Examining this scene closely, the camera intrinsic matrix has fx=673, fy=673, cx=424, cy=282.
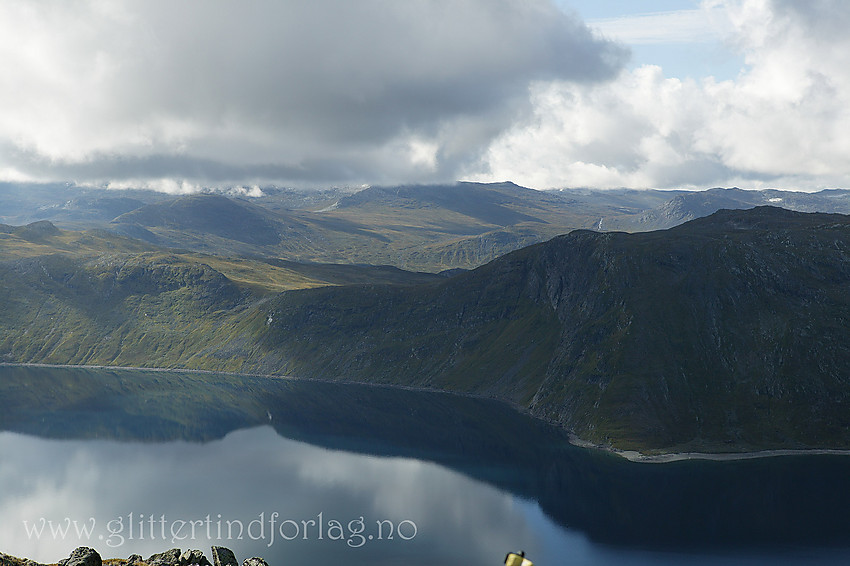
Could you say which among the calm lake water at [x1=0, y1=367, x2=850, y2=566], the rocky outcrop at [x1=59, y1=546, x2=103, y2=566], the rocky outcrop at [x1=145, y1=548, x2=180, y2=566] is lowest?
the calm lake water at [x1=0, y1=367, x2=850, y2=566]

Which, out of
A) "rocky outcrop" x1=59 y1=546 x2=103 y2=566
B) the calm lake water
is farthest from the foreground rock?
the calm lake water

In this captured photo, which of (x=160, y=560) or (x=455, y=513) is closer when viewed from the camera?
(x=160, y=560)

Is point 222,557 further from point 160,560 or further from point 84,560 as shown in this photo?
point 84,560

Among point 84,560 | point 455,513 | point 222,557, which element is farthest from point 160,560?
point 455,513

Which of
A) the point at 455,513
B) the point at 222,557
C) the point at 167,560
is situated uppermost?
the point at 222,557

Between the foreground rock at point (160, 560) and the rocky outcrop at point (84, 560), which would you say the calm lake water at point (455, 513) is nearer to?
the foreground rock at point (160, 560)

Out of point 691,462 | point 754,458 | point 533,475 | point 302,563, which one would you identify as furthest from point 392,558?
point 754,458

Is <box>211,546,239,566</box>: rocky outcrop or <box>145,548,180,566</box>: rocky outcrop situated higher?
<box>211,546,239,566</box>: rocky outcrop

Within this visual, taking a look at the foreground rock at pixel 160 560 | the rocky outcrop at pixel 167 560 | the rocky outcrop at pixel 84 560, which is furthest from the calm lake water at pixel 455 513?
the rocky outcrop at pixel 84 560

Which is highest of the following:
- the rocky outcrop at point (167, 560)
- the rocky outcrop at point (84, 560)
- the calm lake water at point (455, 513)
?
the rocky outcrop at point (84, 560)

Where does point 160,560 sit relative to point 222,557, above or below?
below

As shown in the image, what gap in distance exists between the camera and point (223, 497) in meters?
169

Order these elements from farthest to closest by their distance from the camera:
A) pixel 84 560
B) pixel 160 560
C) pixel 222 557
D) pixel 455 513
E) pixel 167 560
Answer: pixel 455 513, pixel 167 560, pixel 160 560, pixel 222 557, pixel 84 560

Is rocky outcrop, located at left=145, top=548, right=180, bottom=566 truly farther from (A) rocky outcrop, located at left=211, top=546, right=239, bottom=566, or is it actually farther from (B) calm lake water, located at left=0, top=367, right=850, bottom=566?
(B) calm lake water, located at left=0, top=367, right=850, bottom=566
